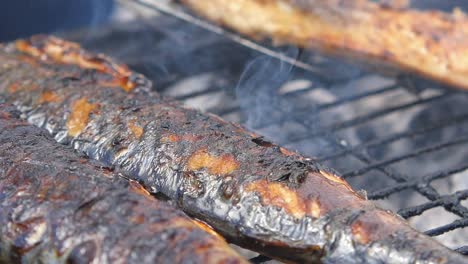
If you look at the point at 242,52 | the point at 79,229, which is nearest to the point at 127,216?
the point at 79,229

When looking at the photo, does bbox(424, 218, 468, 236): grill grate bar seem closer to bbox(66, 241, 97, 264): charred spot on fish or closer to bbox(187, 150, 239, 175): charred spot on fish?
bbox(187, 150, 239, 175): charred spot on fish

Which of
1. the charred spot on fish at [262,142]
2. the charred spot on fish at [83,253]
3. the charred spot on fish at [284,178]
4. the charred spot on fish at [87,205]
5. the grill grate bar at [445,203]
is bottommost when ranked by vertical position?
the charred spot on fish at [83,253]

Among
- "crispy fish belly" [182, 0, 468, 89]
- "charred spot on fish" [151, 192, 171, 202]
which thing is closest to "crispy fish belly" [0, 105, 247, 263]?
"charred spot on fish" [151, 192, 171, 202]

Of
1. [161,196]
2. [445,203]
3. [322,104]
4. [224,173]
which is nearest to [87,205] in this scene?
[161,196]

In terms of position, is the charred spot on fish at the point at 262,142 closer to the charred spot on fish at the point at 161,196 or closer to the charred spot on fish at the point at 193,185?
the charred spot on fish at the point at 193,185

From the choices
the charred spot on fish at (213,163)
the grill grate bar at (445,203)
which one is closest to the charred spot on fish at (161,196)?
the charred spot on fish at (213,163)

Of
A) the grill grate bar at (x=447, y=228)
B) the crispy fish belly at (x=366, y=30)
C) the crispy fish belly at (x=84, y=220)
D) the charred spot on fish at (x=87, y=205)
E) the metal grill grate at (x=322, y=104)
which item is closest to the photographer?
the crispy fish belly at (x=84, y=220)

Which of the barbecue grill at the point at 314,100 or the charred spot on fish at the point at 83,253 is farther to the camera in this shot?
the barbecue grill at the point at 314,100

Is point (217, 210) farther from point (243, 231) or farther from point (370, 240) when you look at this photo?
point (370, 240)
